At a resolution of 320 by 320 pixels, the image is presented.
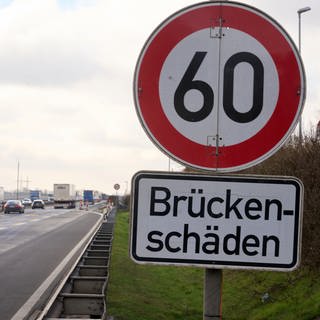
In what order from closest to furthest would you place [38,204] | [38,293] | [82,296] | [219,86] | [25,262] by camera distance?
[219,86] → [82,296] → [38,293] → [25,262] → [38,204]

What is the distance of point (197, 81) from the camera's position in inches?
110

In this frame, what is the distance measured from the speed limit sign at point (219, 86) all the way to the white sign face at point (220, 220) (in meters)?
0.10

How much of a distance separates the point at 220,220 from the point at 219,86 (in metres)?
0.55

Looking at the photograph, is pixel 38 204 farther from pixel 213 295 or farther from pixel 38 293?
pixel 213 295

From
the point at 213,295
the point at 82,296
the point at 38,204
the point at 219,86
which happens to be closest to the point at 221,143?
the point at 219,86

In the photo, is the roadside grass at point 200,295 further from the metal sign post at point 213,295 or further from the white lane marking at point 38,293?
the metal sign post at point 213,295

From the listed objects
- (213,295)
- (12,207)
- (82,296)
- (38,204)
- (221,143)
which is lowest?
(82,296)

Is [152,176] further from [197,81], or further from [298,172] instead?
[298,172]

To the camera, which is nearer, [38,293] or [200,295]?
[38,293]

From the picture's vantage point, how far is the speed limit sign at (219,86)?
280 cm

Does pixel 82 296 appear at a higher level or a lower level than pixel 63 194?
lower

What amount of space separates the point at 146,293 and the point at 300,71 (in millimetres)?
12151

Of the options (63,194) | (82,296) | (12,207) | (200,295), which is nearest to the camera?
(82,296)

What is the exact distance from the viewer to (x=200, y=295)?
49.7ft
